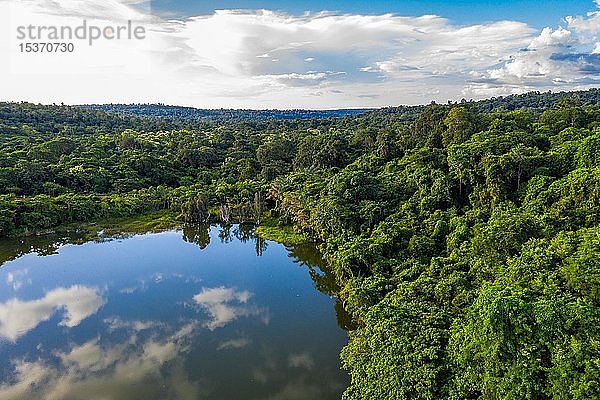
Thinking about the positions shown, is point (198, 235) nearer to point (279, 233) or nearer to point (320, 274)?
point (279, 233)

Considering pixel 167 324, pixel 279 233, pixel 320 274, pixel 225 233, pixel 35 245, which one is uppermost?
pixel 279 233

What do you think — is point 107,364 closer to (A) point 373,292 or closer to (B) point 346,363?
(B) point 346,363

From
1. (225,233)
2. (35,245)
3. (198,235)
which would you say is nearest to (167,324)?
(198,235)

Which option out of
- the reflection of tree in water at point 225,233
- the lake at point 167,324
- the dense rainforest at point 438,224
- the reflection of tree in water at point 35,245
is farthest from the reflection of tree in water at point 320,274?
the reflection of tree in water at point 35,245

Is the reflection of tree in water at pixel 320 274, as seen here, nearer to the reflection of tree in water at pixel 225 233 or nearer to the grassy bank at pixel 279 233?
the grassy bank at pixel 279 233

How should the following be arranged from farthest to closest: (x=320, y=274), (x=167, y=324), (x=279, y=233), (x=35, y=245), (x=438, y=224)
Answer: (x=279, y=233) < (x=35, y=245) < (x=320, y=274) < (x=438, y=224) < (x=167, y=324)

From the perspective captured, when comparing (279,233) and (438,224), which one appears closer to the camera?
(438,224)

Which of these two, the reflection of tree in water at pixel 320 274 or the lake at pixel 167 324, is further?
the reflection of tree in water at pixel 320 274
